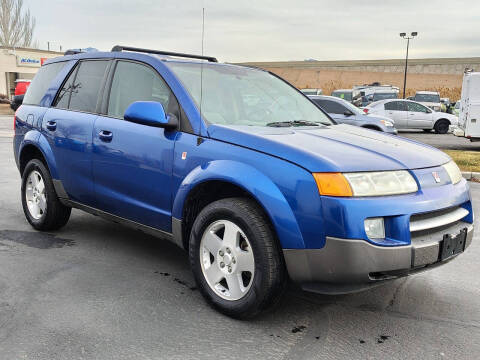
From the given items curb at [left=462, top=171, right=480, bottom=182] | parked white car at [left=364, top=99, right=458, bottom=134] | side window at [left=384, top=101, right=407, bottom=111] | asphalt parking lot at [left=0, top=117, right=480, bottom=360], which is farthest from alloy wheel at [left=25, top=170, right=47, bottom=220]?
side window at [left=384, top=101, right=407, bottom=111]

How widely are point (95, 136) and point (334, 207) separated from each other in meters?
2.30

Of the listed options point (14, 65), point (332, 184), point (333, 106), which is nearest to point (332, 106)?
point (333, 106)

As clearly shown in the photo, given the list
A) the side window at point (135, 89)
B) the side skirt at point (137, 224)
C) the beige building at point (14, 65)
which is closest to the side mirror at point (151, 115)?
the side window at point (135, 89)

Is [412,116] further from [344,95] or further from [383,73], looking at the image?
[383,73]

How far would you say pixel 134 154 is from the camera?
3.99 metres

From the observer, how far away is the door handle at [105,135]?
4.23m

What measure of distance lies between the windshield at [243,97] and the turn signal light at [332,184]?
106cm

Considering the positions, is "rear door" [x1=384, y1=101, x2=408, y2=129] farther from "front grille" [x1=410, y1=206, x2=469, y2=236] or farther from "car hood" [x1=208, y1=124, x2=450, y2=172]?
"front grille" [x1=410, y1=206, x2=469, y2=236]

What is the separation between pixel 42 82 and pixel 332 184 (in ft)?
12.3

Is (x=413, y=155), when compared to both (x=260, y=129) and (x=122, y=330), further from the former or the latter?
(x=122, y=330)

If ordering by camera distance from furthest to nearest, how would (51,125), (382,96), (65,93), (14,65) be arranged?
1. (14,65)
2. (382,96)
3. (65,93)
4. (51,125)

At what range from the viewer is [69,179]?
4.74 metres

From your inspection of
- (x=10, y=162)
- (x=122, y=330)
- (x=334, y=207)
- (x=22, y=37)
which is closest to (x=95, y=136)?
(x=122, y=330)

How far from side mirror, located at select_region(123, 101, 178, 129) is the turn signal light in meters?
1.23
